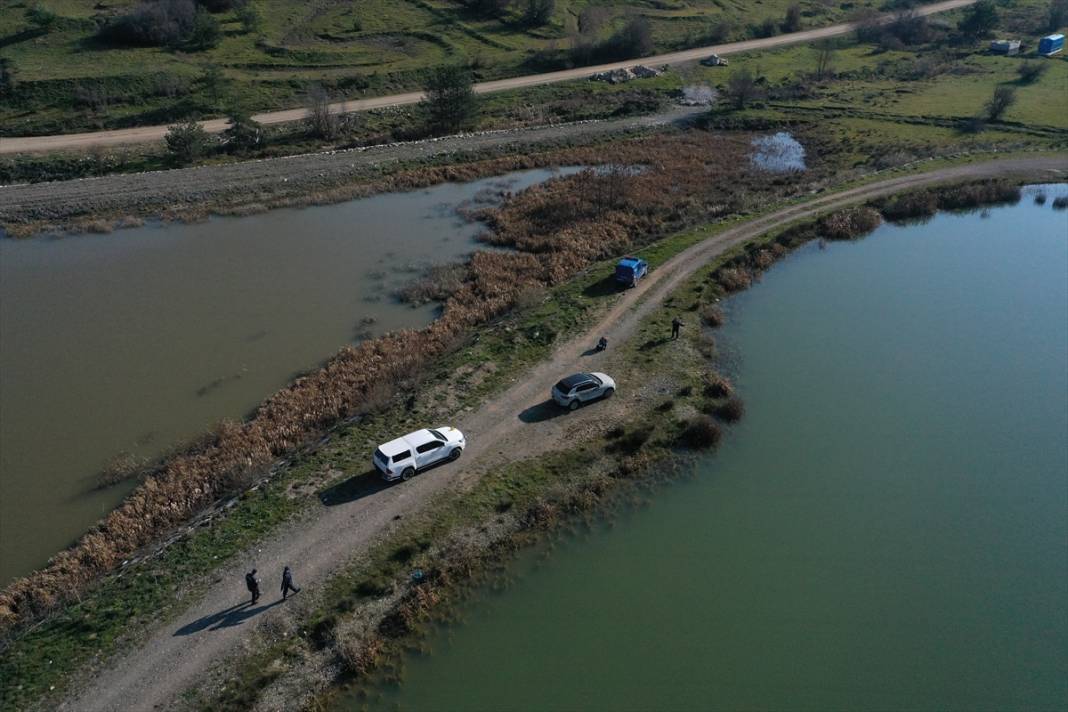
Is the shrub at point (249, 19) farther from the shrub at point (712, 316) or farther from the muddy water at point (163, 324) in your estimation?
the shrub at point (712, 316)

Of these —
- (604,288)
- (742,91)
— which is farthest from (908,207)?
(742,91)

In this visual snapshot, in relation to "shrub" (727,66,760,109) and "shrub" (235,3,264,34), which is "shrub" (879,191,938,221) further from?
"shrub" (235,3,264,34)

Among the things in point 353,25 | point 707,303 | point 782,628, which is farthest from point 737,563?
point 353,25

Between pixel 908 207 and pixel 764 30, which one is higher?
pixel 764 30

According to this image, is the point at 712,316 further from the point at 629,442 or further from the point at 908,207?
the point at 908,207

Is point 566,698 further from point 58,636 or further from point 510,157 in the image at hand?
point 510,157

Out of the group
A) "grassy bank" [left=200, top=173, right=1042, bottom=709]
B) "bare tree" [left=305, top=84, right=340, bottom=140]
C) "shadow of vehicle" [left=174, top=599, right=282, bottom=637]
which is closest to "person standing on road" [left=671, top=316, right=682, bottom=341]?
"grassy bank" [left=200, top=173, right=1042, bottom=709]

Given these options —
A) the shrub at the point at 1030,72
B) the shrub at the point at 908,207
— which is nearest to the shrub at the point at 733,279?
the shrub at the point at 908,207
